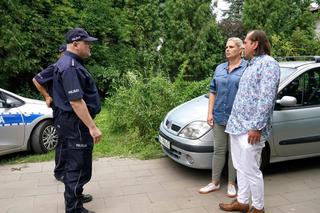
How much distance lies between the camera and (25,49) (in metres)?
11.1

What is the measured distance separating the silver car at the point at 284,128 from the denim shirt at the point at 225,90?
471 millimetres

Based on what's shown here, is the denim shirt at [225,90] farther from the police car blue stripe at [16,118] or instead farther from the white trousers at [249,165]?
the police car blue stripe at [16,118]

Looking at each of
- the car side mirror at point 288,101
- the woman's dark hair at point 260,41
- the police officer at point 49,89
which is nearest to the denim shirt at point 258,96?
the woman's dark hair at point 260,41

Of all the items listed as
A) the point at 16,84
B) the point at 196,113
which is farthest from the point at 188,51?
the point at 196,113

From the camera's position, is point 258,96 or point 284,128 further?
point 284,128

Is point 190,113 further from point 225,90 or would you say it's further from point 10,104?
point 10,104

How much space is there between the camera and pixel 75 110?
11.9 feet

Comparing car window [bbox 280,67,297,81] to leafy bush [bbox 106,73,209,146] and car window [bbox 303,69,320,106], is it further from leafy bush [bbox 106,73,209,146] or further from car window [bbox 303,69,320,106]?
leafy bush [bbox 106,73,209,146]

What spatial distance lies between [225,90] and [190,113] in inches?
38.5

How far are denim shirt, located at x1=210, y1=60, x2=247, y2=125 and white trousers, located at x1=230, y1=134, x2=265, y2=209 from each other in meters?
0.62

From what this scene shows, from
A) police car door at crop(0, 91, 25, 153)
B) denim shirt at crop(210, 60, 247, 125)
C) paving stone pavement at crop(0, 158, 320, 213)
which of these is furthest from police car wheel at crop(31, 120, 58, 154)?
denim shirt at crop(210, 60, 247, 125)

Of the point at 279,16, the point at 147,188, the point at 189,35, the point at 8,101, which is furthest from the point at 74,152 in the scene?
the point at 279,16

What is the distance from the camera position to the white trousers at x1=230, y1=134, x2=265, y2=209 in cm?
368

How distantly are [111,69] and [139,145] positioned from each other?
625 cm
